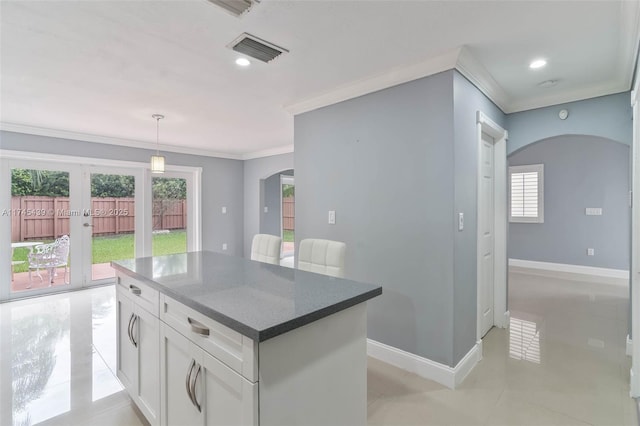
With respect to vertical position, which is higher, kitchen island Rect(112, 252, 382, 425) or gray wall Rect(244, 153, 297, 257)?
gray wall Rect(244, 153, 297, 257)

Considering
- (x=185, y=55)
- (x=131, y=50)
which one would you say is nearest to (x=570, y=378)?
(x=185, y=55)

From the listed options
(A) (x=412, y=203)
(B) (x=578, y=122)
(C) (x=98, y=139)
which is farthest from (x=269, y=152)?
(B) (x=578, y=122)

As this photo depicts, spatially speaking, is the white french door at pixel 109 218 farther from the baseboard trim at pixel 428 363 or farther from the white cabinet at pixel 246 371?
the baseboard trim at pixel 428 363

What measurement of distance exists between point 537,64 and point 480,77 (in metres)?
0.41

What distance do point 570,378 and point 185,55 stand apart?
387cm

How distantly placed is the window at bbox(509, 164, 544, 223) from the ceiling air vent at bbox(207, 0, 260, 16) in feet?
21.0

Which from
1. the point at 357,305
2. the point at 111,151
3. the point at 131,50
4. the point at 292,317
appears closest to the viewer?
the point at 292,317

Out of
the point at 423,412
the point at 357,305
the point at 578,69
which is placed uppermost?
the point at 578,69

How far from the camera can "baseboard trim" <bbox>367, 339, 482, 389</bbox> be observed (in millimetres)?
2361

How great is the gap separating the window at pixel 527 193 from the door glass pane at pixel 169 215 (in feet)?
22.2

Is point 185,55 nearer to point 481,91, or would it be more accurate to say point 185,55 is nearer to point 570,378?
point 481,91

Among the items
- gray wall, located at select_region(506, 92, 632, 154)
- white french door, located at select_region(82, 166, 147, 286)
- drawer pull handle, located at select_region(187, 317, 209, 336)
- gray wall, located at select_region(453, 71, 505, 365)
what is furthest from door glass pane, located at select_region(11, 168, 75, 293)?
gray wall, located at select_region(506, 92, 632, 154)

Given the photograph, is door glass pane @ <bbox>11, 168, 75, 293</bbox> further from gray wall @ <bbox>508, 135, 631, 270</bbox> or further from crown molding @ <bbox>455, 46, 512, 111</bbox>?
gray wall @ <bbox>508, 135, 631, 270</bbox>

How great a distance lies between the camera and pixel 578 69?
2.58 m
